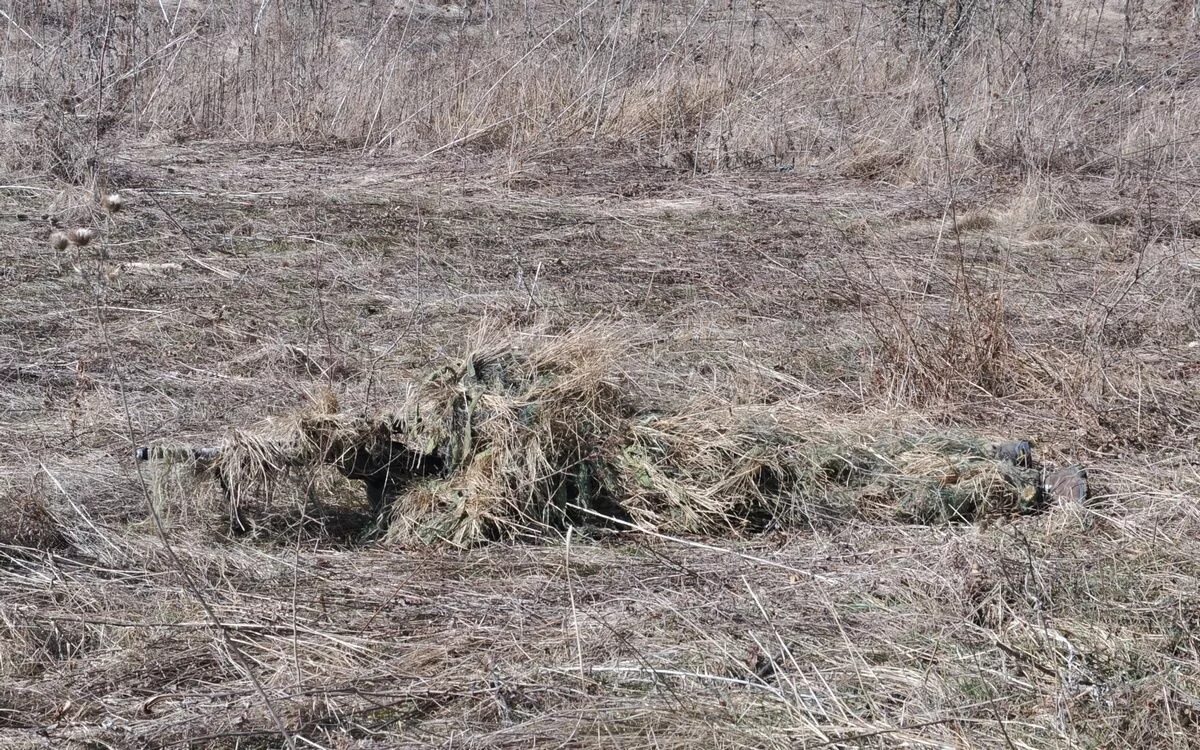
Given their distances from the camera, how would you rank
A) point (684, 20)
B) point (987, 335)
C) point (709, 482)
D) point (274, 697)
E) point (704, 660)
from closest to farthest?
point (274, 697) < point (704, 660) < point (709, 482) < point (987, 335) < point (684, 20)

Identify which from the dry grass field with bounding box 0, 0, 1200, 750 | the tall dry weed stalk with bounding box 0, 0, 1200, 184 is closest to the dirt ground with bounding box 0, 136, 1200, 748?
the dry grass field with bounding box 0, 0, 1200, 750

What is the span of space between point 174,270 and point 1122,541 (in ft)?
14.2

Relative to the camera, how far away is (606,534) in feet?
10.8

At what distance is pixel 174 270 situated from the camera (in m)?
5.65

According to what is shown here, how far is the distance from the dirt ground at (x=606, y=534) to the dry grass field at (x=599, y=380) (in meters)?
0.01

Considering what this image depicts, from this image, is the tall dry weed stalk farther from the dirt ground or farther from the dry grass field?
the dirt ground

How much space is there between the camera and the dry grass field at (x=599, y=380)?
97.3 inches

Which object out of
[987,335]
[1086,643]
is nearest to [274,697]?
[1086,643]

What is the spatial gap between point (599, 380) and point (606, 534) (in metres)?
0.45

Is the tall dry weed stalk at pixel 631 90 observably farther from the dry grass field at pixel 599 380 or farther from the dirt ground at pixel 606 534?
the dirt ground at pixel 606 534

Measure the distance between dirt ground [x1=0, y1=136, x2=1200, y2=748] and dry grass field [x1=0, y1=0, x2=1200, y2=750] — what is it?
0.01m

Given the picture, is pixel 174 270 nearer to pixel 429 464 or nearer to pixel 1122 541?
pixel 429 464

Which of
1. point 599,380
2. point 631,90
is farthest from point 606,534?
point 631,90

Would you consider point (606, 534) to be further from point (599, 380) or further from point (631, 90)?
point (631, 90)
